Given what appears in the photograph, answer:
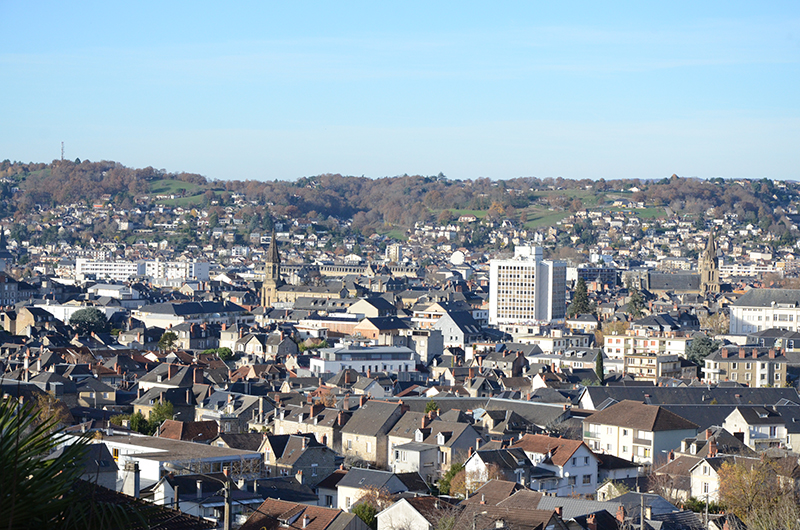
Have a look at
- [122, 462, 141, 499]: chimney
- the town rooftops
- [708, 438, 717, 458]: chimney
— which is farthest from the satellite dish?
[122, 462, 141, 499]: chimney

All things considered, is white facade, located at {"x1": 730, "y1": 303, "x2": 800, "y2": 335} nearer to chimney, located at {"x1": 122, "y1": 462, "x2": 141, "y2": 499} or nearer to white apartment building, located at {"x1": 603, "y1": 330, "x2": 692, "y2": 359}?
white apartment building, located at {"x1": 603, "y1": 330, "x2": 692, "y2": 359}

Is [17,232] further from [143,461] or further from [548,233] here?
[143,461]

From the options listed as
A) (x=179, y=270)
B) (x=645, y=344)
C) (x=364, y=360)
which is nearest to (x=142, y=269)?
(x=179, y=270)

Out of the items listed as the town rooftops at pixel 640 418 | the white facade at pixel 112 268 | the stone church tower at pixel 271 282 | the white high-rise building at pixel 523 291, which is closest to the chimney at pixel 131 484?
the town rooftops at pixel 640 418

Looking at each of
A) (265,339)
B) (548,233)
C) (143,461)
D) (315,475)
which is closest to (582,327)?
(265,339)

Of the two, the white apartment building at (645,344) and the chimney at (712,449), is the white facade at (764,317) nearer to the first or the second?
the white apartment building at (645,344)

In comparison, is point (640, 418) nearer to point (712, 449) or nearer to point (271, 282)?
point (712, 449)
